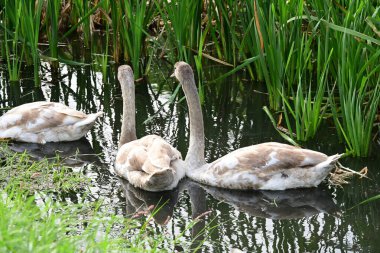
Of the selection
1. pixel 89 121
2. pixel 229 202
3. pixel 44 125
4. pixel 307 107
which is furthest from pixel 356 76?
pixel 44 125

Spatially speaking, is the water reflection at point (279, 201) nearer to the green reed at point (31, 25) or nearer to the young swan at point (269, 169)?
the young swan at point (269, 169)

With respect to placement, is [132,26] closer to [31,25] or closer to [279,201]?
[31,25]

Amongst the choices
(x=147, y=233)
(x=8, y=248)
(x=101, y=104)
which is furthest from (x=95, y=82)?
(x=8, y=248)

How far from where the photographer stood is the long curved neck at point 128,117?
342 inches

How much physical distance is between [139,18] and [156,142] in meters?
2.48

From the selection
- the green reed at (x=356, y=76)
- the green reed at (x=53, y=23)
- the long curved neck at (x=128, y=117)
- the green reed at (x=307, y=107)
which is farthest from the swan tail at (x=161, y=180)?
the green reed at (x=53, y=23)

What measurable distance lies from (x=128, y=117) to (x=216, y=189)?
1350 millimetres

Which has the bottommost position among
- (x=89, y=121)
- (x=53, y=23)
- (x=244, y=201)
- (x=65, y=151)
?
(x=65, y=151)

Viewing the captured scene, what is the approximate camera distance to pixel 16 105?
10078 mm

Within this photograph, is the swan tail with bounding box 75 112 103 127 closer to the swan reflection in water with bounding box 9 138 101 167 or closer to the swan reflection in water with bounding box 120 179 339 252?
the swan reflection in water with bounding box 9 138 101 167

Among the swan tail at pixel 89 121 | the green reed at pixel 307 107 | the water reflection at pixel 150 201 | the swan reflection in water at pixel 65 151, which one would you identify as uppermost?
the green reed at pixel 307 107

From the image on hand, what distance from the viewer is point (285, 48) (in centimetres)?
939

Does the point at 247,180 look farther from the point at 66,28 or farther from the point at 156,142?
the point at 66,28

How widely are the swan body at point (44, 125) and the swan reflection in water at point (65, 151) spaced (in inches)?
2.7
